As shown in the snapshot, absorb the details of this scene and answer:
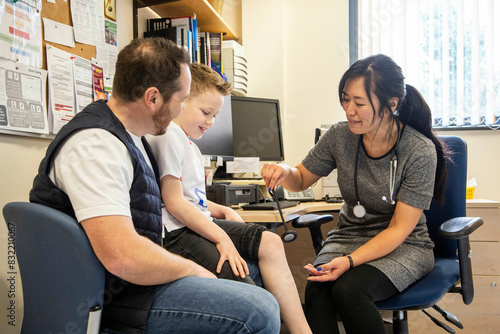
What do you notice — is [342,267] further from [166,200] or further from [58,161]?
[58,161]

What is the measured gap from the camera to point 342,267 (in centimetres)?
130

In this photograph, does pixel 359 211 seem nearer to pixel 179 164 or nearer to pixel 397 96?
pixel 397 96

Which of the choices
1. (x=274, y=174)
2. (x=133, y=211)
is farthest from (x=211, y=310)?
(x=274, y=174)

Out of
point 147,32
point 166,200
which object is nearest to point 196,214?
point 166,200

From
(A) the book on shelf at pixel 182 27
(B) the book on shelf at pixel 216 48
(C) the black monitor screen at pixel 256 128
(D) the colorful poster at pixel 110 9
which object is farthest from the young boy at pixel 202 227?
(B) the book on shelf at pixel 216 48

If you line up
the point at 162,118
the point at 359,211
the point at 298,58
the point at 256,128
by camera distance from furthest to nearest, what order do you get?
the point at 298,58
the point at 256,128
the point at 359,211
the point at 162,118

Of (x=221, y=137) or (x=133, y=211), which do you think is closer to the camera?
(x=133, y=211)

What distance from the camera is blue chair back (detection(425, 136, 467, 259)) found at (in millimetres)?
1562

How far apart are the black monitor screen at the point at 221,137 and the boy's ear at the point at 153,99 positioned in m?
1.06

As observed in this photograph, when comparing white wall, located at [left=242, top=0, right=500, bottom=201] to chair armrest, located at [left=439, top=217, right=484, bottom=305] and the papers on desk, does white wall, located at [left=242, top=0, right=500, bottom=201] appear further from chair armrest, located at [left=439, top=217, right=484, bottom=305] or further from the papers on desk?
chair armrest, located at [left=439, top=217, right=484, bottom=305]

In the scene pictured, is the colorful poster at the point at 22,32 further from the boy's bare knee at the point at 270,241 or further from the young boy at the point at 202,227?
the boy's bare knee at the point at 270,241

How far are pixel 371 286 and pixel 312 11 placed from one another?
2342 mm

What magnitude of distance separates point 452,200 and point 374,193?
1.18 feet

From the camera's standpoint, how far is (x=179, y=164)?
45.6 inches
